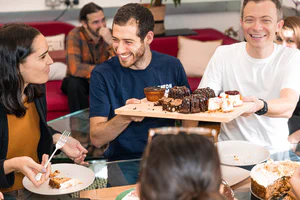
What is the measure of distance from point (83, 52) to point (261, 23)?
2419 mm

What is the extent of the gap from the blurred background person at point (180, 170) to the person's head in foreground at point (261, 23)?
5.29ft

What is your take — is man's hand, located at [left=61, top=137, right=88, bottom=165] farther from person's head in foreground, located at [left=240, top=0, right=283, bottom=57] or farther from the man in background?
the man in background

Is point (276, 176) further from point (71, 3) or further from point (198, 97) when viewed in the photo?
point (71, 3)

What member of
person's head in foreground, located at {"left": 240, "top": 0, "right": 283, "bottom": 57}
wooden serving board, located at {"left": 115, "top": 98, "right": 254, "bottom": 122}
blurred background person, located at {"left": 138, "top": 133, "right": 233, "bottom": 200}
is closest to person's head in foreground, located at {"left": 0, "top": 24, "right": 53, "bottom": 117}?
wooden serving board, located at {"left": 115, "top": 98, "right": 254, "bottom": 122}

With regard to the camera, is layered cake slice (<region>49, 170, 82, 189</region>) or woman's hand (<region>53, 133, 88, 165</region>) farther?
woman's hand (<region>53, 133, 88, 165</region>)

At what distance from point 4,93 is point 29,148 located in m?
0.33

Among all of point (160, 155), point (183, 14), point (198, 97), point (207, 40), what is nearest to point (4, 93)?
point (198, 97)

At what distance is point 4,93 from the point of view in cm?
212

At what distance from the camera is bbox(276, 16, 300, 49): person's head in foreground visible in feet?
10.4

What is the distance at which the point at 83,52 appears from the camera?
4520 mm

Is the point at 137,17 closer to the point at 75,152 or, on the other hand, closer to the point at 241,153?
the point at 75,152

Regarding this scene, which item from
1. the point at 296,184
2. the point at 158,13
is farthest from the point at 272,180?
the point at 158,13

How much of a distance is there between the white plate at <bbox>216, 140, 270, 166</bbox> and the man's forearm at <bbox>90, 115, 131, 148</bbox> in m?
0.46

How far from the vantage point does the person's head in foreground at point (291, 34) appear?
3158 millimetres
